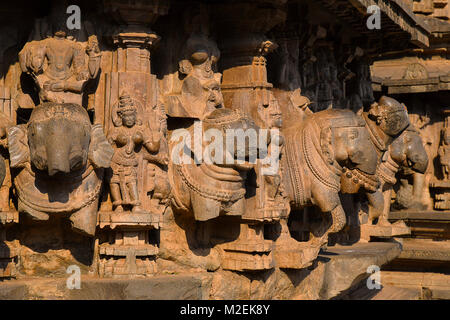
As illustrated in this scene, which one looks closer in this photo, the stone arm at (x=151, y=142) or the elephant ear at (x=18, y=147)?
the elephant ear at (x=18, y=147)

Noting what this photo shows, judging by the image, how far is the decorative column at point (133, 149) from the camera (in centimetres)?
748

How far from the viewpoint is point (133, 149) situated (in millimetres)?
7578

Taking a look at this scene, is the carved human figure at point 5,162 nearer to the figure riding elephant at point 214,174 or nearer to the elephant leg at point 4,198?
the elephant leg at point 4,198

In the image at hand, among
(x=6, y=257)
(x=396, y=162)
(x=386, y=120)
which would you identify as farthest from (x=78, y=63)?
(x=396, y=162)

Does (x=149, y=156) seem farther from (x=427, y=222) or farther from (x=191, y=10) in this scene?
(x=427, y=222)

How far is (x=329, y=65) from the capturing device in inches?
440

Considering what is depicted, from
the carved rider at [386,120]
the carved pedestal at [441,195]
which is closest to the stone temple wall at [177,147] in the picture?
the carved rider at [386,120]

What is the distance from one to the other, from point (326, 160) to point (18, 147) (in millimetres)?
3218


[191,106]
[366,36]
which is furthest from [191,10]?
[366,36]

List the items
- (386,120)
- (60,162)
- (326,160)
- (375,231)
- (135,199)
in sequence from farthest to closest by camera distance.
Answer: (375,231) < (386,120) < (326,160) < (135,199) < (60,162)

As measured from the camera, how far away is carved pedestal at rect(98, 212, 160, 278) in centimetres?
742

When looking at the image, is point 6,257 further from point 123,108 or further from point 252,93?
point 252,93

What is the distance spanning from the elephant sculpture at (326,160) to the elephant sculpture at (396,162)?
187 cm

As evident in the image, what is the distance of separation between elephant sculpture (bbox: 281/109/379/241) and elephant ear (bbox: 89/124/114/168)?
7.74ft
